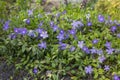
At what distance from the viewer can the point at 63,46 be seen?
10.6 ft

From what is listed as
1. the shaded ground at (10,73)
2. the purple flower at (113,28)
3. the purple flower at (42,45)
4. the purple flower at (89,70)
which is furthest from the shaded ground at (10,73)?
the purple flower at (113,28)

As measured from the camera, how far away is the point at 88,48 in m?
3.21

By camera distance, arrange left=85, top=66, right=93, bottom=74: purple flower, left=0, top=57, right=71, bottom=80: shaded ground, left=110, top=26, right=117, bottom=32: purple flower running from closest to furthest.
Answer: left=85, top=66, right=93, bottom=74: purple flower < left=0, top=57, right=71, bottom=80: shaded ground < left=110, top=26, right=117, bottom=32: purple flower

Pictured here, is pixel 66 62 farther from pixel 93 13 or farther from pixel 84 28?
pixel 93 13

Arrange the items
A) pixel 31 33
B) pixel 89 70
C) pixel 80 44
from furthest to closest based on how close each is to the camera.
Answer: pixel 31 33 < pixel 80 44 < pixel 89 70

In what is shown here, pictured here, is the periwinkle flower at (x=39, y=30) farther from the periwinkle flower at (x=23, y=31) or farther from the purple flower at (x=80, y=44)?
the purple flower at (x=80, y=44)

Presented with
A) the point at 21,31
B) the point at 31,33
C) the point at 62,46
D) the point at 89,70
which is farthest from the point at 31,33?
the point at 89,70

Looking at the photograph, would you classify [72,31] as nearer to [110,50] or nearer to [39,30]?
[39,30]

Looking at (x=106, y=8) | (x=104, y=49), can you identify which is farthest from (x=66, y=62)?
(x=106, y=8)

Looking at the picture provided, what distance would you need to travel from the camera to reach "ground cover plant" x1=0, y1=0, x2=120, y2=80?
10.3ft

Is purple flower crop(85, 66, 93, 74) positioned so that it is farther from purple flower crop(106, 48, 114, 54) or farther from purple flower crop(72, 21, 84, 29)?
purple flower crop(72, 21, 84, 29)

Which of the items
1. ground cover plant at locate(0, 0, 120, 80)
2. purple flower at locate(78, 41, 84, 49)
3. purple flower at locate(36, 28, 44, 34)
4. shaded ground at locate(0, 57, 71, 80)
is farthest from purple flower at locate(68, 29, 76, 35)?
shaded ground at locate(0, 57, 71, 80)

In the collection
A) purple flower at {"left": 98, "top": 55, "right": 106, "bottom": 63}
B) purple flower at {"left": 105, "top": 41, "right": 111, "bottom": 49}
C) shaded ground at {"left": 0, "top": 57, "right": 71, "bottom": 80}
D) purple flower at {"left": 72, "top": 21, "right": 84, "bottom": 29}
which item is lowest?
shaded ground at {"left": 0, "top": 57, "right": 71, "bottom": 80}

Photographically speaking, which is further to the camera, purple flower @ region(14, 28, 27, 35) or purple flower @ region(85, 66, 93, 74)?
purple flower @ region(14, 28, 27, 35)
